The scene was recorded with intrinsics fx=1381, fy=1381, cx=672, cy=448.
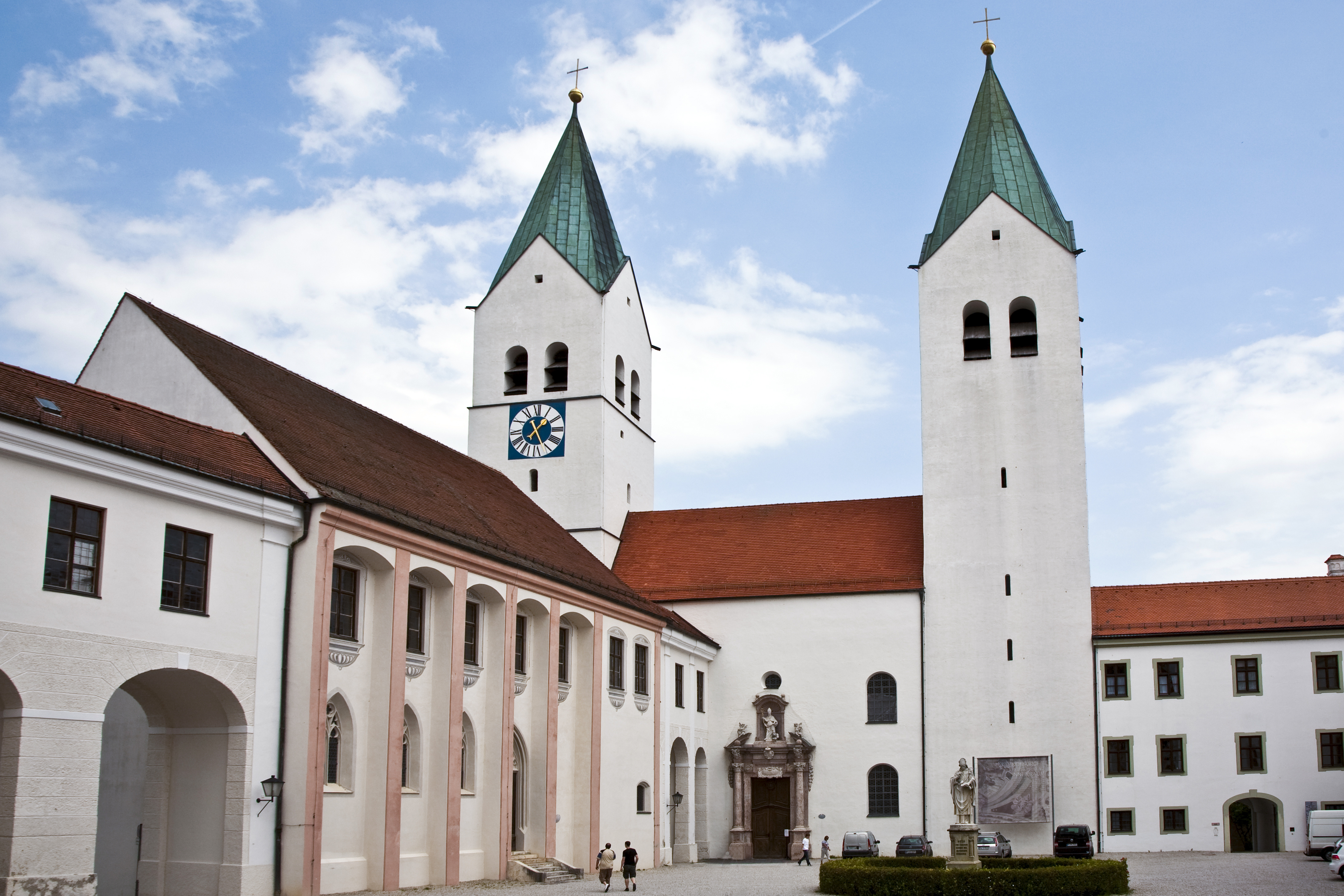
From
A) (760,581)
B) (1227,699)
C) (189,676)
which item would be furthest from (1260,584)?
(189,676)

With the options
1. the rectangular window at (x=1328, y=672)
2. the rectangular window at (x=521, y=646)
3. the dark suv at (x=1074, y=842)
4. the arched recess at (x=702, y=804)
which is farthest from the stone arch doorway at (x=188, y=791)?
the rectangular window at (x=1328, y=672)

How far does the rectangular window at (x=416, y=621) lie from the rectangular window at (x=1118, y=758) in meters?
22.7

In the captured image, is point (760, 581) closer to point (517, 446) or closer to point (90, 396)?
point (517, 446)

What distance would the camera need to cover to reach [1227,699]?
40.7 meters

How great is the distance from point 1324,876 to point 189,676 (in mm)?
24191

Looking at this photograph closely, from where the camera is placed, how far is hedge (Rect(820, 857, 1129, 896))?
2378 centimetres

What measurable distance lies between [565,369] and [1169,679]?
21.4 meters

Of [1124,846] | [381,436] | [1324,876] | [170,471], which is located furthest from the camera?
[1124,846]

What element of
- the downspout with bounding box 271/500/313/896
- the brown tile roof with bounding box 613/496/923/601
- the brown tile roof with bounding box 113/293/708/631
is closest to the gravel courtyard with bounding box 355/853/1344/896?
the downspout with bounding box 271/500/313/896

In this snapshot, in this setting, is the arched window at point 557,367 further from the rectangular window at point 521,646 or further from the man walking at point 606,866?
the man walking at point 606,866

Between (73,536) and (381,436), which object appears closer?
(73,536)

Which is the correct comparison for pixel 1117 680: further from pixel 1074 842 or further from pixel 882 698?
pixel 882 698

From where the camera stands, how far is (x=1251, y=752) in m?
40.3

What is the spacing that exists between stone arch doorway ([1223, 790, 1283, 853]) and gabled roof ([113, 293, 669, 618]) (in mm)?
17667
